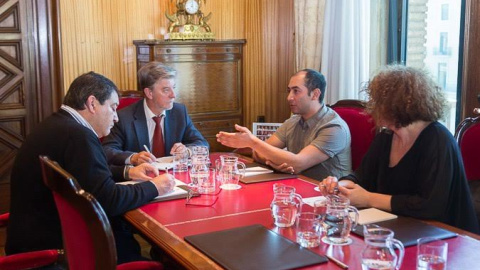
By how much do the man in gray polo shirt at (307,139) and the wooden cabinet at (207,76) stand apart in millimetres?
1718

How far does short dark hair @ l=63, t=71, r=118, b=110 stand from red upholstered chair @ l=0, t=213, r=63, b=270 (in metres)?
0.60

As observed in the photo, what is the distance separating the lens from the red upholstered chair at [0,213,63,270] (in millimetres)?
2037

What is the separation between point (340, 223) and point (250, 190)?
762 millimetres

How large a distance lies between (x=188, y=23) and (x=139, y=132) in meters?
2.03

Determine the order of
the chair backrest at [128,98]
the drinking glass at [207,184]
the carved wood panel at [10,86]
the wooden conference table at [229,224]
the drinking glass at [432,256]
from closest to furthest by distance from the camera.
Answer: the drinking glass at [432,256], the wooden conference table at [229,224], the drinking glass at [207,184], the chair backrest at [128,98], the carved wood panel at [10,86]

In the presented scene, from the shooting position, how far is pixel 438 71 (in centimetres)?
409

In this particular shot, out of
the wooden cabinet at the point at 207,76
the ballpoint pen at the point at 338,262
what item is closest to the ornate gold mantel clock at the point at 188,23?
the wooden cabinet at the point at 207,76

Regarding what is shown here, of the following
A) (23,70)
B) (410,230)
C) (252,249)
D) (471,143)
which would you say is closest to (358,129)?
(471,143)

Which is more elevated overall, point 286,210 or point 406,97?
point 406,97

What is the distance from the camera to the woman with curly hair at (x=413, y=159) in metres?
2.18

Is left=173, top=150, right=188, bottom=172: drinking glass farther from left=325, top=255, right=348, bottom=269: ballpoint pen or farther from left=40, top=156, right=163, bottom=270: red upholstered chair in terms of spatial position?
left=325, top=255, right=348, bottom=269: ballpoint pen

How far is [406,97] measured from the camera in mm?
2307

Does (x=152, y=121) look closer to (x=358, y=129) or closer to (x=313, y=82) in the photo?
(x=313, y=82)

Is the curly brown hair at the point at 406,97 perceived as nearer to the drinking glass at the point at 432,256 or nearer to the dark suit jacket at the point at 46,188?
the drinking glass at the point at 432,256
